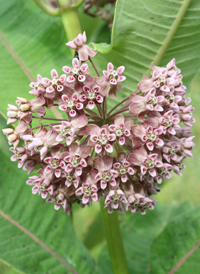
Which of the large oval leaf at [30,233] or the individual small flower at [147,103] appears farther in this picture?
the large oval leaf at [30,233]

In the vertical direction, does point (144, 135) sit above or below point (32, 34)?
below

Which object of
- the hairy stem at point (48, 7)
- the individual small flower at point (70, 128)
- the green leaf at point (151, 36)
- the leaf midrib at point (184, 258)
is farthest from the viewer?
the leaf midrib at point (184, 258)

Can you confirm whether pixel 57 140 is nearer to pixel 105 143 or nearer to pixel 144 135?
pixel 105 143

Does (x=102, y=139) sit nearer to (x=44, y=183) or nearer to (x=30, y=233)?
(x=44, y=183)

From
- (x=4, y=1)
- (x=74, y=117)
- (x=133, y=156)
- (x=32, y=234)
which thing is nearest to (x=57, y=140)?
Result: (x=74, y=117)

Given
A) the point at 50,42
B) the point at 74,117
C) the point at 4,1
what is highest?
the point at 4,1

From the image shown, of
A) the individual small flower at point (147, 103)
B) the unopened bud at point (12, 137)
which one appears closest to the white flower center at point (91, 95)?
the individual small flower at point (147, 103)

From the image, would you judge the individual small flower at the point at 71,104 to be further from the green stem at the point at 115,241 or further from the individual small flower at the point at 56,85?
the green stem at the point at 115,241
